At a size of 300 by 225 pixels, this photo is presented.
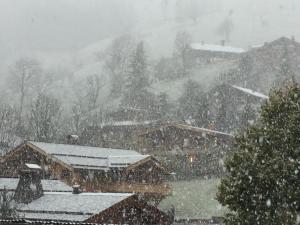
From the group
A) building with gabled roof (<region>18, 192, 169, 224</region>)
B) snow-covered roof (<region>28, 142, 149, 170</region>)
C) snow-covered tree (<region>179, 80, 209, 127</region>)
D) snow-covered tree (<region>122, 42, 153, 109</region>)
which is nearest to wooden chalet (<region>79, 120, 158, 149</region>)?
snow-covered tree (<region>179, 80, 209, 127</region>)

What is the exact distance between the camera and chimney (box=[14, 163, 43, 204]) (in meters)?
33.0

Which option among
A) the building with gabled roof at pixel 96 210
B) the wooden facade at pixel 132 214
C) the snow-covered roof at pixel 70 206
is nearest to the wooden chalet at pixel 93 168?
the snow-covered roof at pixel 70 206

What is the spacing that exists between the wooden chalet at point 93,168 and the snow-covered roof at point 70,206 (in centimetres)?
1291

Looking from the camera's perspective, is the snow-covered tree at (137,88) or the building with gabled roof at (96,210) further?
the snow-covered tree at (137,88)

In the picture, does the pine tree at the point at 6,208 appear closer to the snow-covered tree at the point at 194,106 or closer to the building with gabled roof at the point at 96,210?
the building with gabled roof at the point at 96,210

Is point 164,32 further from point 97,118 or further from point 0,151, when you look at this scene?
point 0,151

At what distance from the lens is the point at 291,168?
2198 cm

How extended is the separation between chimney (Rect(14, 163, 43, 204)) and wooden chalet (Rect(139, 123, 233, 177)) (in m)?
25.0

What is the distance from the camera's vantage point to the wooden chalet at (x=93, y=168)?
4534 cm

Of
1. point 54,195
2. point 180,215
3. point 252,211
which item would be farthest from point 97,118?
point 252,211

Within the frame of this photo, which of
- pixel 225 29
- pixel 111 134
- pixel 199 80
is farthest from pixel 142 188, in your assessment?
pixel 225 29

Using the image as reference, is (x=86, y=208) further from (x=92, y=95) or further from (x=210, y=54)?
(x=210, y=54)

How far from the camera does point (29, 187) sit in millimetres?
33062

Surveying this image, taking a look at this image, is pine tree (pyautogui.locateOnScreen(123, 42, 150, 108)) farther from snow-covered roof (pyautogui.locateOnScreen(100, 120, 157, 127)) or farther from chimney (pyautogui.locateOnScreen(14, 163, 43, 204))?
chimney (pyautogui.locateOnScreen(14, 163, 43, 204))
